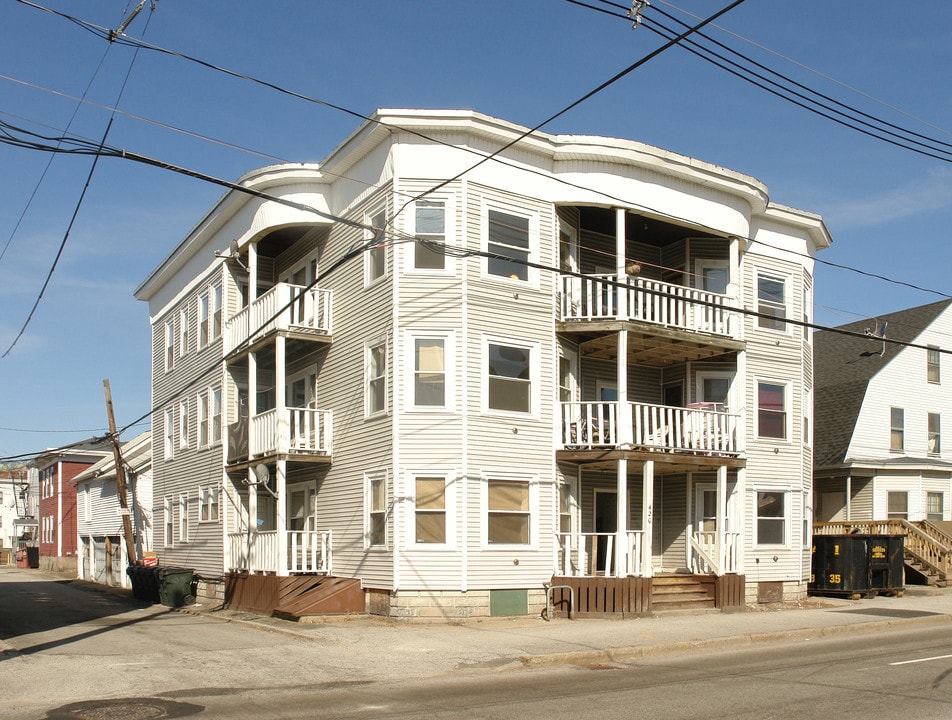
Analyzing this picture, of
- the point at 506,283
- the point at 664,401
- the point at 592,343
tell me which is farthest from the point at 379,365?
the point at 664,401

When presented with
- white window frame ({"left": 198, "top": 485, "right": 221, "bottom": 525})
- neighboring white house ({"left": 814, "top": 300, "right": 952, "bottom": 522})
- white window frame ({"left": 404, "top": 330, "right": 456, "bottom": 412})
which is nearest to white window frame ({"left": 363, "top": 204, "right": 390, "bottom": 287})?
white window frame ({"left": 404, "top": 330, "right": 456, "bottom": 412})

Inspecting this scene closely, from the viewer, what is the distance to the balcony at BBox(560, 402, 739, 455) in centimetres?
2177

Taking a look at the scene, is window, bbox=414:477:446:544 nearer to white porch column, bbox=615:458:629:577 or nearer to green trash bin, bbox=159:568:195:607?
white porch column, bbox=615:458:629:577

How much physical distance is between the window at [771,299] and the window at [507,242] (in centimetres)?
739

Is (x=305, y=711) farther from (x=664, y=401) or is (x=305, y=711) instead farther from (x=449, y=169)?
(x=664, y=401)

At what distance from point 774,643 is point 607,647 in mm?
3661

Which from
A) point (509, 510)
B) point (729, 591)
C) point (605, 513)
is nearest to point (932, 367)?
point (729, 591)

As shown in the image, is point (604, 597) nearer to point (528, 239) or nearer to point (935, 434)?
point (528, 239)

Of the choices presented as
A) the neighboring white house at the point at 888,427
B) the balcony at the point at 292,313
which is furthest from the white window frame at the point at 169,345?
the neighboring white house at the point at 888,427

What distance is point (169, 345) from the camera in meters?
34.6

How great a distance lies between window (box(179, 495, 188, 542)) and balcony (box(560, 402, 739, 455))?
14.6 m

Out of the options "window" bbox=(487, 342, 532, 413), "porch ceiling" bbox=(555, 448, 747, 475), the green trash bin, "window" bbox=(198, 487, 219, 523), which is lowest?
the green trash bin

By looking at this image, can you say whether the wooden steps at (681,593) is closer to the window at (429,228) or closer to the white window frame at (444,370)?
the white window frame at (444,370)

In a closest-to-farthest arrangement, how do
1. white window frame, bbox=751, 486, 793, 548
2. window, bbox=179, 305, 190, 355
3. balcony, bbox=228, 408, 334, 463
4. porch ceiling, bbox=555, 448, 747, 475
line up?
porch ceiling, bbox=555, 448, 747, 475, balcony, bbox=228, 408, 334, 463, white window frame, bbox=751, 486, 793, 548, window, bbox=179, 305, 190, 355
